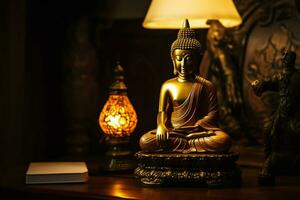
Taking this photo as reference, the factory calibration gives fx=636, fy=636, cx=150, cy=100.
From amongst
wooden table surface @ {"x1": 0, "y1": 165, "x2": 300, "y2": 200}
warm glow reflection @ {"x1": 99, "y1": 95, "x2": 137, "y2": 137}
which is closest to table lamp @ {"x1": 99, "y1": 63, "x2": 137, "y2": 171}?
warm glow reflection @ {"x1": 99, "y1": 95, "x2": 137, "y2": 137}

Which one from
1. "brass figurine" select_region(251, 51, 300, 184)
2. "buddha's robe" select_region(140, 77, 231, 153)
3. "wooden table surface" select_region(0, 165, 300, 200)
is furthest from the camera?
"brass figurine" select_region(251, 51, 300, 184)

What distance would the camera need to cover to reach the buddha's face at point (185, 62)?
1575 millimetres

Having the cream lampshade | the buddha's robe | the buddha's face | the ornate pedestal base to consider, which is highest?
the cream lampshade

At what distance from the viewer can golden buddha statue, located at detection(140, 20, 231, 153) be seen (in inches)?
59.4

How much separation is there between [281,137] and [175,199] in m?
0.42

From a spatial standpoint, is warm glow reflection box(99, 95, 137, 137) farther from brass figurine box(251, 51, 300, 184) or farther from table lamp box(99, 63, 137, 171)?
brass figurine box(251, 51, 300, 184)

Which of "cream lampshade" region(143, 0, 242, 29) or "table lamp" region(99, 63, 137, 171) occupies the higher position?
"cream lampshade" region(143, 0, 242, 29)

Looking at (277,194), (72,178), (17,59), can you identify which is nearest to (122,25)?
(17,59)

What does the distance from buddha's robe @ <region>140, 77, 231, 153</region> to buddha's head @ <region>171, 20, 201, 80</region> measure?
32 millimetres

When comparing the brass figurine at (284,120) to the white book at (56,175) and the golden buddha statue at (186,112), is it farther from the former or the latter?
the white book at (56,175)

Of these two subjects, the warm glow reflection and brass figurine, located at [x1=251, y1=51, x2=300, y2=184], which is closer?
brass figurine, located at [x1=251, y1=51, x2=300, y2=184]

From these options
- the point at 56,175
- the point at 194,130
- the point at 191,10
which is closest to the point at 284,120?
the point at 194,130

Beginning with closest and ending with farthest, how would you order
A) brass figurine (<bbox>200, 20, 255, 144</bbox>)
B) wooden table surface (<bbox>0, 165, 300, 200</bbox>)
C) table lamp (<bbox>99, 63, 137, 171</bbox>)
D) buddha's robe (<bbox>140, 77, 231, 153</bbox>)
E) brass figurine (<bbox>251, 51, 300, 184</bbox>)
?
wooden table surface (<bbox>0, 165, 300, 200</bbox>) < buddha's robe (<bbox>140, 77, 231, 153</bbox>) < brass figurine (<bbox>251, 51, 300, 184</bbox>) < table lamp (<bbox>99, 63, 137, 171</bbox>) < brass figurine (<bbox>200, 20, 255, 144</bbox>)

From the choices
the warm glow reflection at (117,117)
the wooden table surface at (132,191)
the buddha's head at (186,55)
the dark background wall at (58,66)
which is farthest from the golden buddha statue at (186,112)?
the dark background wall at (58,66)
